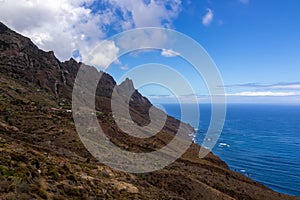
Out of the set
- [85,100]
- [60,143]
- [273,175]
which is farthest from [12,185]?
[85,100]

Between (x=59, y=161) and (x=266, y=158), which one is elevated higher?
(x=59, y=161)

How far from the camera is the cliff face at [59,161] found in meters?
16.7

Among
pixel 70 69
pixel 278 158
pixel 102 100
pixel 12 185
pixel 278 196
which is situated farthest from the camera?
pixel 70 69

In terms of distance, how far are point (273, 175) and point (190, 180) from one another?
56.1m

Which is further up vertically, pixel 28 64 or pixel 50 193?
pixel 28 64

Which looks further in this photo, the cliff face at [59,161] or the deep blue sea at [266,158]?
the deep blue sea at [266,158]

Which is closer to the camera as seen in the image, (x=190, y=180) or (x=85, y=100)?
(x=190, y=180)

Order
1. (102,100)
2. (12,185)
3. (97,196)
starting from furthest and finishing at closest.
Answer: (102,100)
(97,196)
(12,185)

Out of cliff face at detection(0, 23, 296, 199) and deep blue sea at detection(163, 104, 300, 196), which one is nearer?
cliff face at detection(0, 23, 296, 199)

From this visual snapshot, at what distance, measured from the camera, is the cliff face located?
16.7 meters

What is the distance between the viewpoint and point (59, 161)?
2423 centimetres

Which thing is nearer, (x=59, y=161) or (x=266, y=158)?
(x=59, y=161)

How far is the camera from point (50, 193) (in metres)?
14.7

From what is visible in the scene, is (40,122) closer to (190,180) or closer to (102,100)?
(190,180)
